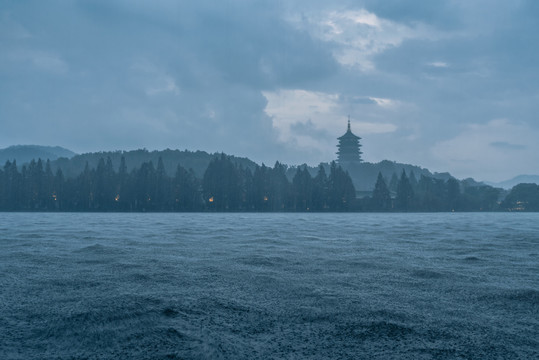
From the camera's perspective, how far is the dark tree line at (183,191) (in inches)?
3472

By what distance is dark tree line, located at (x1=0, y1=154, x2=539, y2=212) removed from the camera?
88.2 meters

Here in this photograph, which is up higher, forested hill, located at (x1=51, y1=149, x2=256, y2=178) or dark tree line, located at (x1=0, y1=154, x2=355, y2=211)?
forested hill, located at (x1=51, y1=149, x2=256, y2=178)

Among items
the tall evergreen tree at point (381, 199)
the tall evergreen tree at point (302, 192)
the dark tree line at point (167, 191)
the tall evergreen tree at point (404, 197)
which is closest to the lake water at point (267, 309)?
the dark tree line at point (167, 191)

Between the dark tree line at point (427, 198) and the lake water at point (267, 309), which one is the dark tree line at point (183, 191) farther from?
the lake water at point (267, 309)

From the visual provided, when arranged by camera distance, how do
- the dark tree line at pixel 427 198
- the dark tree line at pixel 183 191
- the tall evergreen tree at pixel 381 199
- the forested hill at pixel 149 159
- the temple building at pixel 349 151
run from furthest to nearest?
the temple building at pixel 349 151 < the forested hill at pixel 149 159 < the dark tree line at pixel 427 198 < the tall evergreen tree at pixel 381 199 < the dark tree line at pixel 183 191

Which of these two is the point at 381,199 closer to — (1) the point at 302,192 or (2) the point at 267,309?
(1) the point at 302,192

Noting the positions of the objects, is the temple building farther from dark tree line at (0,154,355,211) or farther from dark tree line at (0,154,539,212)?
dark tree line at (0,154,355,211)

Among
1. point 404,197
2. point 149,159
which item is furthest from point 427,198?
point 149,159

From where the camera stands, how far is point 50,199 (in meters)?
88.1

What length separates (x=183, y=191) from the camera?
8944 cm

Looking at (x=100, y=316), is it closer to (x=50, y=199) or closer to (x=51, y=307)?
(x=51, y=307)

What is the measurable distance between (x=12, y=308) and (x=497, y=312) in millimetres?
6853

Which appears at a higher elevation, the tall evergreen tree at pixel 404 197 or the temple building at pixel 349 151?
the temple building at pixel 349 151

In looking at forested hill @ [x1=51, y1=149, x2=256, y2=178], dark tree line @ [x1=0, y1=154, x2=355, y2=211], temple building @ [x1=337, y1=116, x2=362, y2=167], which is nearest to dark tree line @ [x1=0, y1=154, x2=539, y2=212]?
dark tree line @ [x1=0, y1=154, x2=355, y2=211]
